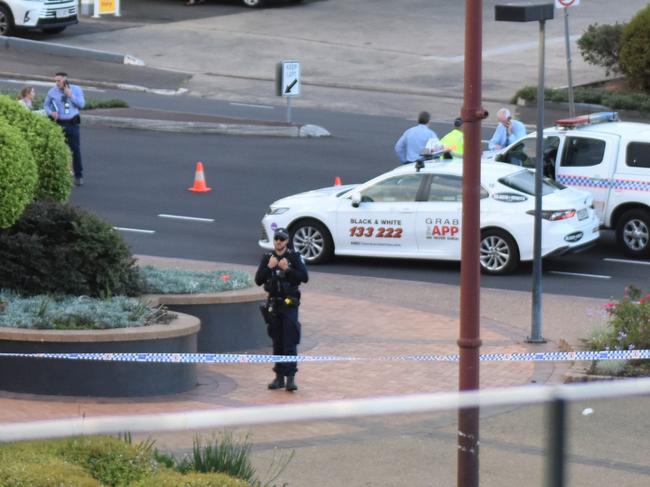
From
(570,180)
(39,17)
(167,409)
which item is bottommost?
(167,409)

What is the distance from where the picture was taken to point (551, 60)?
123 feet

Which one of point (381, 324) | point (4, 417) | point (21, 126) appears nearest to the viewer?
point (4, 417)

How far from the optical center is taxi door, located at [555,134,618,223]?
19.1 meters

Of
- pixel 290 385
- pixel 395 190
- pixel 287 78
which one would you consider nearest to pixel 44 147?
pixel 290 385

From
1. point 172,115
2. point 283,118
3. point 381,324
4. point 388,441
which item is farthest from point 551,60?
point 388,441

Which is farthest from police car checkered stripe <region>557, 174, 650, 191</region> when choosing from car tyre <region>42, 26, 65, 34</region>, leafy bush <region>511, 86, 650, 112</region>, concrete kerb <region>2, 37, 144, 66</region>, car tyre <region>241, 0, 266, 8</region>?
car tyre <region>241, 0, 266, 8</region>

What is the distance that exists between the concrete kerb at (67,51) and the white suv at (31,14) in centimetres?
88

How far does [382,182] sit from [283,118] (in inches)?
479

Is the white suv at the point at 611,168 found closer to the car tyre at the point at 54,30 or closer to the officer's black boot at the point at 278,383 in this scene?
the officer's black boot at the point at 278,383

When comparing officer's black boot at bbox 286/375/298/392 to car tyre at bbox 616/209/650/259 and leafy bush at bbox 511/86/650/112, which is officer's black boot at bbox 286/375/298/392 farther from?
leafy bush at bbox 511/86/650/112

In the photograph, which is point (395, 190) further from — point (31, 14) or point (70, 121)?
point (31, 14)

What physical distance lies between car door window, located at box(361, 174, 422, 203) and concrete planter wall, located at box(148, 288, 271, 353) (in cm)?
473

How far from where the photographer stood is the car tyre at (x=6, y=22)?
124ft

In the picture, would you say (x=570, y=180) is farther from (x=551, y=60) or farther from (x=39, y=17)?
(x=39, y=17)
